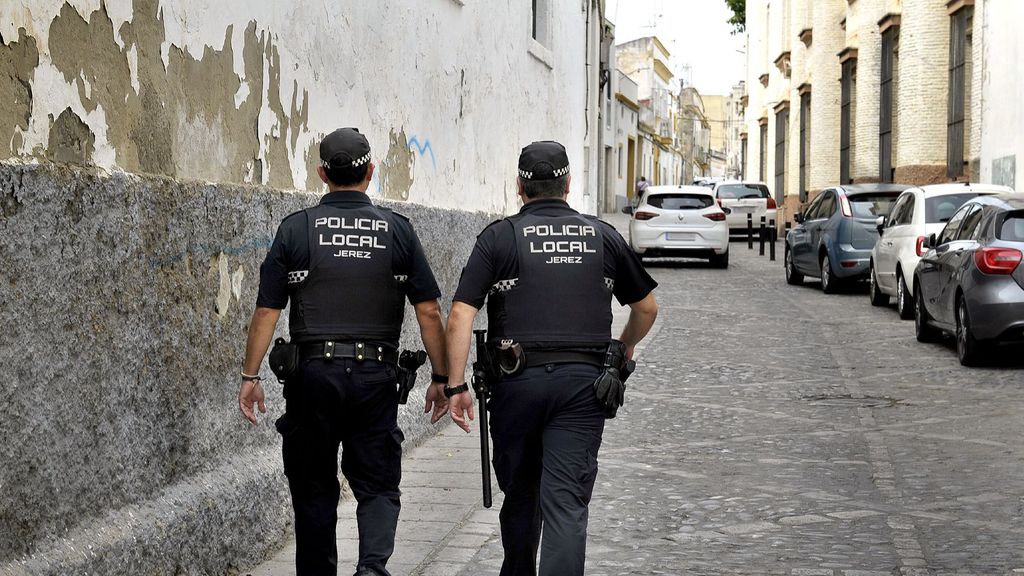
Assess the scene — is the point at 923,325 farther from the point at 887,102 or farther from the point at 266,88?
the point at 887,102

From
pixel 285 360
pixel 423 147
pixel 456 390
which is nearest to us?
pixel 285 360

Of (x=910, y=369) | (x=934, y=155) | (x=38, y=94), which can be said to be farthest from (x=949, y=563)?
(x=934, y=155)

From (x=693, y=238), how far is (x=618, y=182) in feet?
116

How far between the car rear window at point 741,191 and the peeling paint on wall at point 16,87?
33.5 metres

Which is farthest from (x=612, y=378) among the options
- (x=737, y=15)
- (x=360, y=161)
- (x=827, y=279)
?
(x=737, y=15)

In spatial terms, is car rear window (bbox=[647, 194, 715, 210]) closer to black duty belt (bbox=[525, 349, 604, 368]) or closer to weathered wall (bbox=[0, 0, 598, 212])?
weathered wall (bbox=[0, 0, 598, 212])

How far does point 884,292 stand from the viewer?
688 inches

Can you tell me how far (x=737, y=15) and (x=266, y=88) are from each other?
176 feet

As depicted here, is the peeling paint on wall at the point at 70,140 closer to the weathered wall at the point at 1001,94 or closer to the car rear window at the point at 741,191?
the weathered wall at the point at 1001,94

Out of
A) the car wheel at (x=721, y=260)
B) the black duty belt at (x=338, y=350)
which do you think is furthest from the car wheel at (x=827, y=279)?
the black duty belt at (x=338, y=350)

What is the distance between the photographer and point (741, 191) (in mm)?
37188

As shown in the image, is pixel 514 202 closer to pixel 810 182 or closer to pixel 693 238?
pixel 693 238

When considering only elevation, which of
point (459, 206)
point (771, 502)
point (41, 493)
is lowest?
point (771, 502)

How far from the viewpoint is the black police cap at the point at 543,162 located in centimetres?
474
